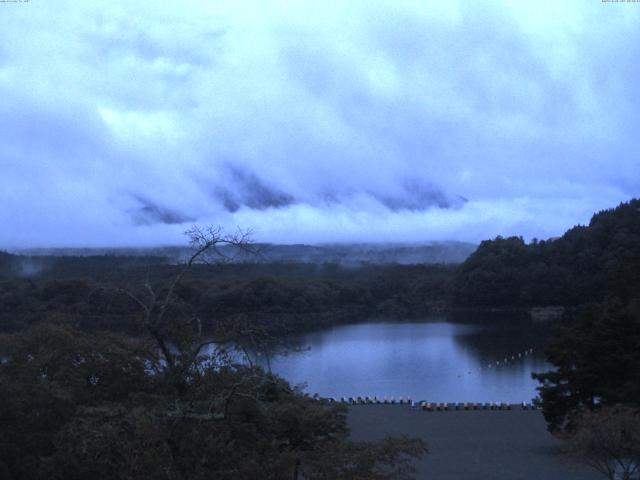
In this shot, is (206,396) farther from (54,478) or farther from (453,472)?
(453,472)

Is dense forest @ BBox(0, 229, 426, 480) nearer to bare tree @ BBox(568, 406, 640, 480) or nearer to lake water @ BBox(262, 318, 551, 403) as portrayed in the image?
bare tree @ BBox(568, 406, 640, 480)

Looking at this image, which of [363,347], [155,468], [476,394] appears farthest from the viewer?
[363,347]

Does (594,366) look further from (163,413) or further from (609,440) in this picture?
(163,413)

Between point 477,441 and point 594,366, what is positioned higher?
point 594,366

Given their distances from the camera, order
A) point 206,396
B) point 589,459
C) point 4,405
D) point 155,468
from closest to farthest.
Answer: point 155,468 → point 206,396 → point 4,405 → point 589,459

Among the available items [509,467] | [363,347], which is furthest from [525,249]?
[509,467]

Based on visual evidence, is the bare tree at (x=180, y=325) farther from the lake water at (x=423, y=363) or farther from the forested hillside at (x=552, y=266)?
the forested hillside at (x=552, y=266)

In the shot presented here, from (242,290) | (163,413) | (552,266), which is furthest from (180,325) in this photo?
(552,266)
